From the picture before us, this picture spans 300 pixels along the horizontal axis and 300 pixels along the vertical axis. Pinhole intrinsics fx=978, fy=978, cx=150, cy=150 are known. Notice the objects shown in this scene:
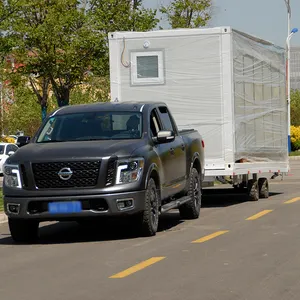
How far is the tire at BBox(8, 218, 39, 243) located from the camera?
13.4m

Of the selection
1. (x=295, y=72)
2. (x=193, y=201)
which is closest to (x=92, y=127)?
(x=193, y=201)

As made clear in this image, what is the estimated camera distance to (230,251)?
11.4 meters

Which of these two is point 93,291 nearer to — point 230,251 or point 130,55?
point 230,251

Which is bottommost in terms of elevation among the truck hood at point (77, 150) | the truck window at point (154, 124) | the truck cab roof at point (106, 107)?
the truck hood at point (77, 150)

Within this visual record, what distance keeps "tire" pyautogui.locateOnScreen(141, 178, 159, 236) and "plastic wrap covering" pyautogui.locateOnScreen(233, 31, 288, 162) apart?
539 cm

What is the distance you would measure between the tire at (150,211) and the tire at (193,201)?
2.06 meters

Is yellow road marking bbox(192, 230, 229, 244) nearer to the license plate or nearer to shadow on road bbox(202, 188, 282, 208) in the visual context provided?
the license plate

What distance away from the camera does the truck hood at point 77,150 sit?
12859mm

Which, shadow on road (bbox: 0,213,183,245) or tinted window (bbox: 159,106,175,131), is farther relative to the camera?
tinted window (bbox: 159,106,175,131)

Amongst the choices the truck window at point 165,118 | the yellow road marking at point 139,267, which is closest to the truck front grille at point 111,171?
the yellow road marking at point 139,267

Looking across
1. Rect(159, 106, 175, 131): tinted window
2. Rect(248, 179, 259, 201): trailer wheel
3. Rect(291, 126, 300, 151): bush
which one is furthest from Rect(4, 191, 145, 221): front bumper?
Rect(291, 126, 300, 151): bush

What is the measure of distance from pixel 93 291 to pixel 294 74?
18383 cm

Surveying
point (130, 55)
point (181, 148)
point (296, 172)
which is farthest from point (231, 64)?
point (296, 172)

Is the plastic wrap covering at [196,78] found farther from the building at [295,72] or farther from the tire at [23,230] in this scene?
the building at [295,72]
